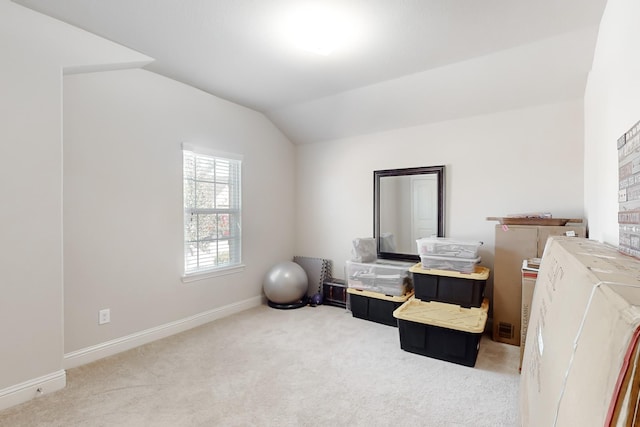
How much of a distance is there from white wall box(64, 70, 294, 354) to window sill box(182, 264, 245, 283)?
0.21ft

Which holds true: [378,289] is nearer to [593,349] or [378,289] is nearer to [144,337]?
[144,337]

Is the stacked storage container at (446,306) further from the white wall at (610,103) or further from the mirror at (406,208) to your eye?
the white wall at (610,103)

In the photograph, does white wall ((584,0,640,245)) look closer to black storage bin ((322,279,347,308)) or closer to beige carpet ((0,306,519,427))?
beige carpet ((0,306,519,427))

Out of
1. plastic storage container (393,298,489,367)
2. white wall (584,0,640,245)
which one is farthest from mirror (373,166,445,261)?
white wall (584,0,640,245)

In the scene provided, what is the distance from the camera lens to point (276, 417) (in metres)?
1.92

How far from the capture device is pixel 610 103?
1702mm

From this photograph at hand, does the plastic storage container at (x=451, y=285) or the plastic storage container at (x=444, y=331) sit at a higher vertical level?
the plastic storage container at (x=451, y=285)

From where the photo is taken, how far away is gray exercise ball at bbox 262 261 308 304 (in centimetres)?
399

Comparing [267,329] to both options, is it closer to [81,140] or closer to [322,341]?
[322,341]

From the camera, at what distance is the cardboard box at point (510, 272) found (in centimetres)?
285

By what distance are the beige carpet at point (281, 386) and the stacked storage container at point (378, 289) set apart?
1.29ft

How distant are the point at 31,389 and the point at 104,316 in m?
0.69

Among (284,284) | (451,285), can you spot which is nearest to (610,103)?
(451,285)

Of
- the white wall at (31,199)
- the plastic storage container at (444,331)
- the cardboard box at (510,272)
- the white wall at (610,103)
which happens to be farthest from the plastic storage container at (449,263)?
the white wall at (31,199)
